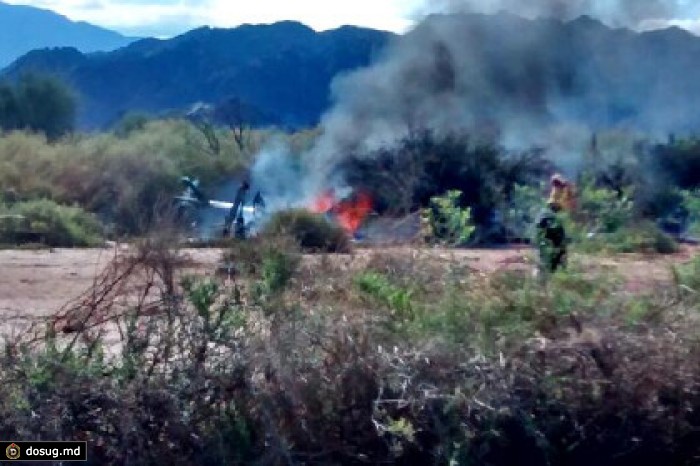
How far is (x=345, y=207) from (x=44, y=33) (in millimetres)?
96473

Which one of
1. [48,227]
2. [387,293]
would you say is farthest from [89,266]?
[387,293]

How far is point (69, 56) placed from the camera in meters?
98.4

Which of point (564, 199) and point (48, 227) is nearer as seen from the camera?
point (564, 199)

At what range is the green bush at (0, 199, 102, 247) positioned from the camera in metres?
27.7

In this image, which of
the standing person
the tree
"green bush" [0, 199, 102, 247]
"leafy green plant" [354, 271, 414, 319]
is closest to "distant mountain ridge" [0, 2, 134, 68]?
the tree

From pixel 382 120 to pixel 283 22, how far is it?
63285mm

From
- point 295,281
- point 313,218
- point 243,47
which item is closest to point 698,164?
point 313,218

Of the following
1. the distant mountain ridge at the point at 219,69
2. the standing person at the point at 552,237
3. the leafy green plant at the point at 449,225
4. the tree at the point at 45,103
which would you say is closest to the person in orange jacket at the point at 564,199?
the standing person at the point at 552,237

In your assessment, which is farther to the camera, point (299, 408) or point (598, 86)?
point (598, 86)

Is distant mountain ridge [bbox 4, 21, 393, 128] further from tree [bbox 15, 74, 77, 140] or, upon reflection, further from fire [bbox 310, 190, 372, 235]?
fire [bbox 310, 190, 372, 235]

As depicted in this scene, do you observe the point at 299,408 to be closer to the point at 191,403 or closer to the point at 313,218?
the point at 191,403

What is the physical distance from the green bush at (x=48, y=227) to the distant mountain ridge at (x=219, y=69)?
47526 millimetres

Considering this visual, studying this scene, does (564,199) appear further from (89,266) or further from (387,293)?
(89,266)

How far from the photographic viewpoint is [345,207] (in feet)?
97.2
